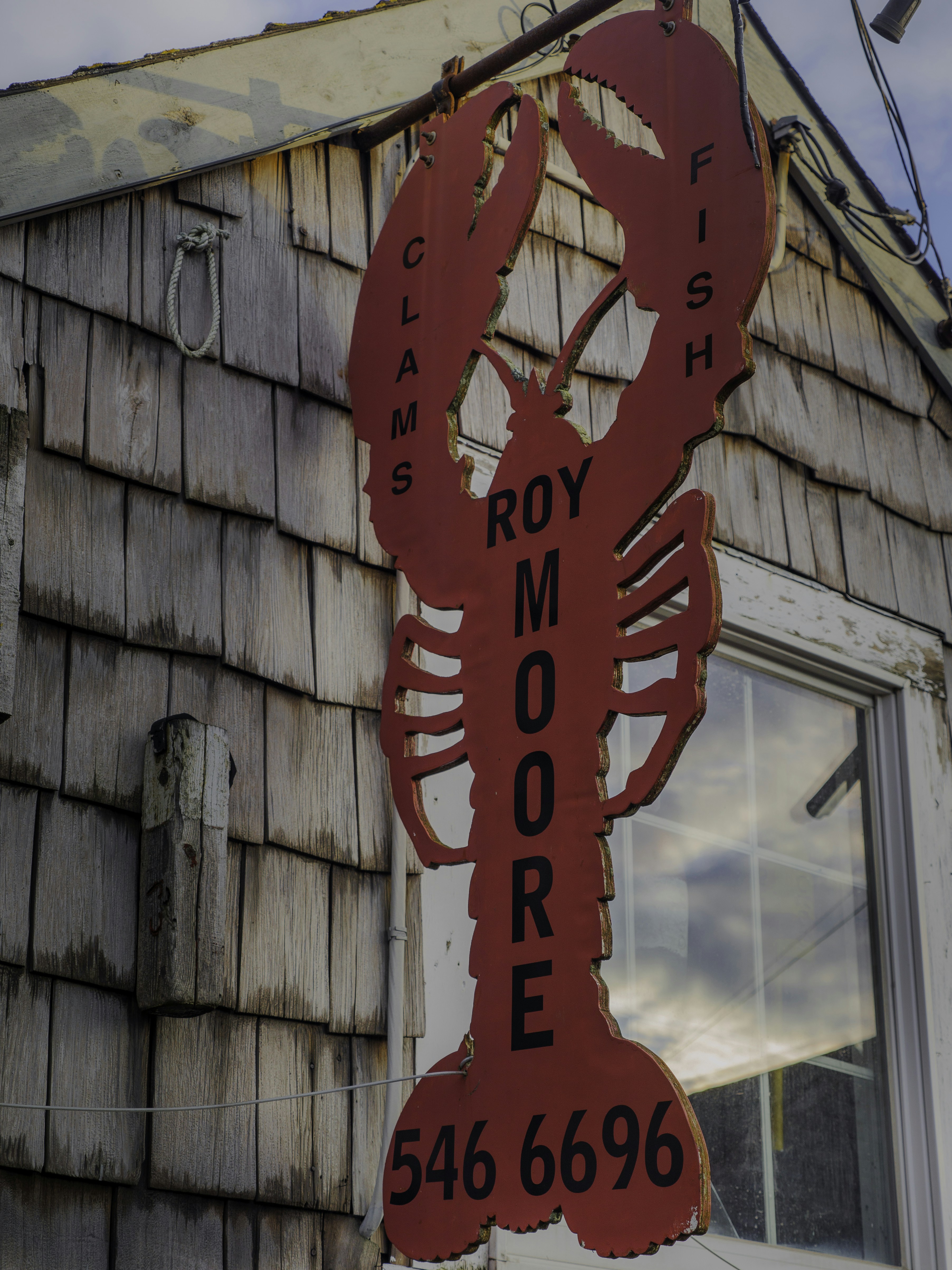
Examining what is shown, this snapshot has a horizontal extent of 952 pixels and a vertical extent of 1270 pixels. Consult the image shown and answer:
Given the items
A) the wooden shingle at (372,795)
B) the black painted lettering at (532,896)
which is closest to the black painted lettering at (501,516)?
the black painted lettering at (532,896)

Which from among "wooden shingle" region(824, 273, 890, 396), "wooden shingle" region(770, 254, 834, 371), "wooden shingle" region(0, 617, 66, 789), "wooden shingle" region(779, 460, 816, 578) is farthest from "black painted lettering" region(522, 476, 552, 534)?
"wooden shingle" region(824, 273, 890, 396)

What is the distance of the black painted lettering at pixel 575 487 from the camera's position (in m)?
1.87

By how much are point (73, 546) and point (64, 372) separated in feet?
1.00

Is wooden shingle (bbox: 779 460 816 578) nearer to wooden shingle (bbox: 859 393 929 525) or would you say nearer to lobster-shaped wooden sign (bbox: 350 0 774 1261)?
wooden shingle (bbox: 859 393 929 525)

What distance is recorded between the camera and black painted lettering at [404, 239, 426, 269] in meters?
2.26

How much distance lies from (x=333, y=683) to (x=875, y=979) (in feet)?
4.75

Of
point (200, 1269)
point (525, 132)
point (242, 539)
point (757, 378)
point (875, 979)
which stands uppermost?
point (757, 378)

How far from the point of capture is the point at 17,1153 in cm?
189

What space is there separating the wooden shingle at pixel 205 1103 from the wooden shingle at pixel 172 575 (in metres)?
0.59

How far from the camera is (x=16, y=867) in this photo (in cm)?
201

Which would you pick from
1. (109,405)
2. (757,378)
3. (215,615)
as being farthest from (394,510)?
(757,378)

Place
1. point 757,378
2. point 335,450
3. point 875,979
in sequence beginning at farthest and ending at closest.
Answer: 1. point 757,378
2. point 875,979
3. point 335,450

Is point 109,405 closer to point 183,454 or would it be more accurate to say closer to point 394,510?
point 183,454

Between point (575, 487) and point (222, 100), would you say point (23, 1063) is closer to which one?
point (575, 487)
